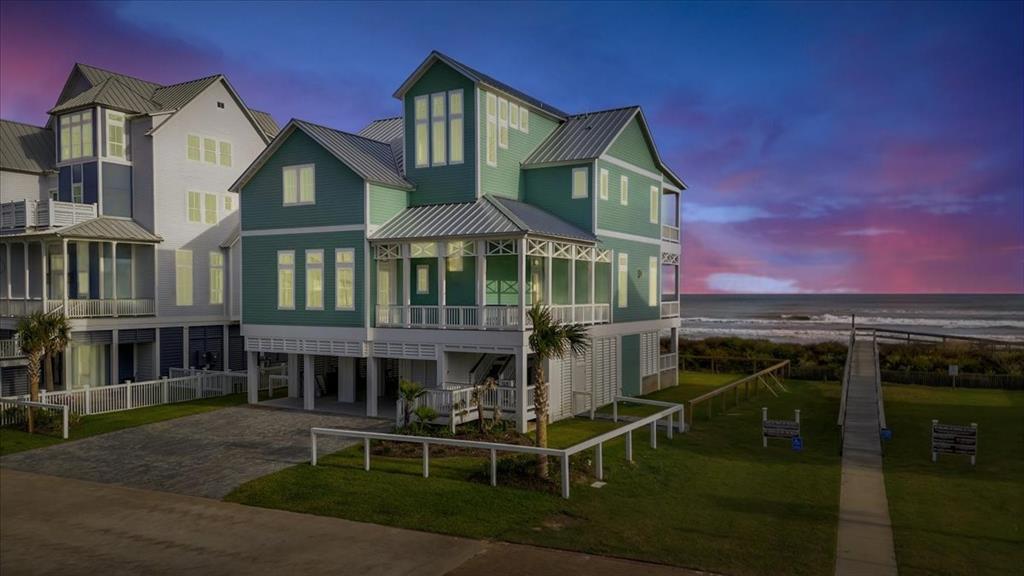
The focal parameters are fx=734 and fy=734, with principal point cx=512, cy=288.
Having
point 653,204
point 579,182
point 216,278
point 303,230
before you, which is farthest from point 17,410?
point 653,204

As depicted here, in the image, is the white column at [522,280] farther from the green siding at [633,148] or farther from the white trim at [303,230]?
the green siding at [633,148]

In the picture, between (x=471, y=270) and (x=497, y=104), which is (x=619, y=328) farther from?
(x=497, y=104)

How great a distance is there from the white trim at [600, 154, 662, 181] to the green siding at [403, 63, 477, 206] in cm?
490

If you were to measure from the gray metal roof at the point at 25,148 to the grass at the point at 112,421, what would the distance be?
14137 mm

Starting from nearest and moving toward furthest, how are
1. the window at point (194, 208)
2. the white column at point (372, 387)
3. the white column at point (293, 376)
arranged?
the white column at point (372, 387)
the white column at point (293, 376)
the window at point (194, 208)

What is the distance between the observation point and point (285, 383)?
30.9 meters

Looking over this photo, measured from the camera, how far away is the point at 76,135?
30.9 metres

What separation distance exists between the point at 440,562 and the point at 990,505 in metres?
10.5

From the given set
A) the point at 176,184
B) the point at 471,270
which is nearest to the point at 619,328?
the point at 471,270

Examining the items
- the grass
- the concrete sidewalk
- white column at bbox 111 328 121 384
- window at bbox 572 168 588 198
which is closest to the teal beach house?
window at bbox 572 168 588 198

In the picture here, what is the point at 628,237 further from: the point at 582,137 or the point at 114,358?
the point at 114,358

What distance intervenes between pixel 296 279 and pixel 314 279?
0.81m

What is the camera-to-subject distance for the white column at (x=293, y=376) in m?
28.1

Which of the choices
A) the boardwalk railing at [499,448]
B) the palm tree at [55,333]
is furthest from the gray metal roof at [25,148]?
the boardwalk railing at [499,448]
